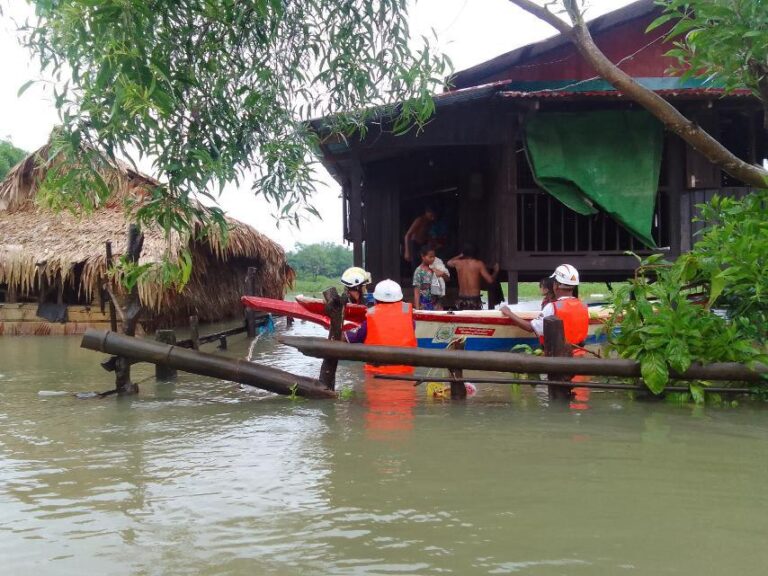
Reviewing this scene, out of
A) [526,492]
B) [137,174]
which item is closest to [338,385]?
[526,492]

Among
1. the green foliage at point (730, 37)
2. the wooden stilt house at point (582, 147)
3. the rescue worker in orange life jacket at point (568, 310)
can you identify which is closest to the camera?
the green foliage at point (730, 37)

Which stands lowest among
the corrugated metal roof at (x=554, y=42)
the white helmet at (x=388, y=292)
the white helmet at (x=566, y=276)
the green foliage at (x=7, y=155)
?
the white helmet at (x=388, y=292)

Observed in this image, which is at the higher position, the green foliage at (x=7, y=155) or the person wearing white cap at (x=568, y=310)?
the green foliage at (x=7, y=155)

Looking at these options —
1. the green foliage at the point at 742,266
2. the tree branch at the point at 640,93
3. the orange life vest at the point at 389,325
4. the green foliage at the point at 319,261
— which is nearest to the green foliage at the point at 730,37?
the tree branch at the point at 640,93

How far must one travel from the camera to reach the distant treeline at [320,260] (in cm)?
4772

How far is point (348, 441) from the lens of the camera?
5.44 metres

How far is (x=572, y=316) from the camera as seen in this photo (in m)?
7.53

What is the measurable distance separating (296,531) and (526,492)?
133 cm

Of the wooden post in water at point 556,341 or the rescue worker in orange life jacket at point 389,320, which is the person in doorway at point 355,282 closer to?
the rescue worker in orange life jacket at point 389,320

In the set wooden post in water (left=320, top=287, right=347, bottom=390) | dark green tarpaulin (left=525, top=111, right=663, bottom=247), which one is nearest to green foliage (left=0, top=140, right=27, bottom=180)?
dark green tarpaulin (left=525, top=111, right=663, bottom=247)

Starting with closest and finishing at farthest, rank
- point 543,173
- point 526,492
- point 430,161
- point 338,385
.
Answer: point 526,492 → point 338,385 → point 543,173 → point 430,161

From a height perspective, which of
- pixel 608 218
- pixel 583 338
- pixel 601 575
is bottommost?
pixel 601 575

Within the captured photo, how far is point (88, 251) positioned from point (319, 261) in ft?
112

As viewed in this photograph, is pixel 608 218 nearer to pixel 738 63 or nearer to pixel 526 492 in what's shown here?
pixel 738 63
